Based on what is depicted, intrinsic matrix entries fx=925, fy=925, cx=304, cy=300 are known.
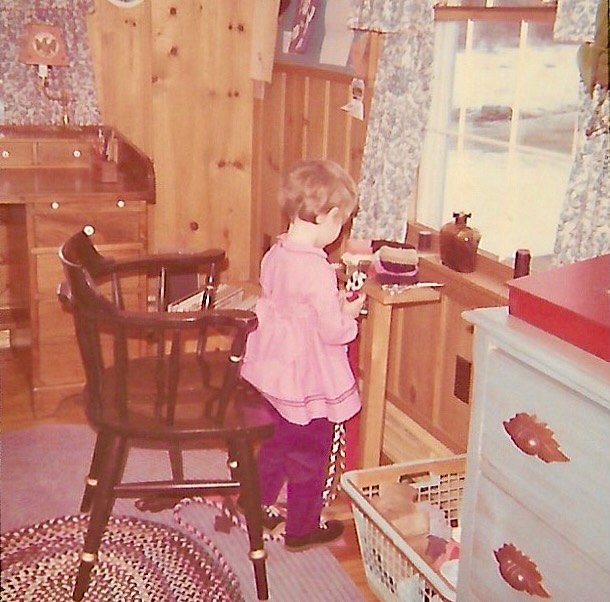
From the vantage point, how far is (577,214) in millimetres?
2201

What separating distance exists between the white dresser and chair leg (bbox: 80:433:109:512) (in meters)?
0.99

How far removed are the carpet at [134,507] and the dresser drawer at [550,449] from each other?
935 mm

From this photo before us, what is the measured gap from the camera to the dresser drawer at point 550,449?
1.50 metres

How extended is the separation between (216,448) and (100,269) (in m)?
1.04

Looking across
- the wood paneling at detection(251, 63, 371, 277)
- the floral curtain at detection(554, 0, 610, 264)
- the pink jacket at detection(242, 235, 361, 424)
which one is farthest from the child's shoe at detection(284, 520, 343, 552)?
the wood paneling at detection(251, 63, 371, 277)

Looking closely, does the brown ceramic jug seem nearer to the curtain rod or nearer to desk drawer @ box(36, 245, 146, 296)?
the curtain rod

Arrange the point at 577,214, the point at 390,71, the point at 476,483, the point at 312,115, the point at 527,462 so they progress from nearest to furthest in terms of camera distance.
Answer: the point at 527,462 → the point at 476,483 → the point at 577,214 → the point at 390,71 → the point at 312,115

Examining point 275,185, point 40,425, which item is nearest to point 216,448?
Answer: point 40,425

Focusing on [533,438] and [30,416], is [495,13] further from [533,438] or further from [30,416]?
[30,416]

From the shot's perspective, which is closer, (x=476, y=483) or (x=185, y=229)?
(x=476, y=483)

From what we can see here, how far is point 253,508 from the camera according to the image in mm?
2430

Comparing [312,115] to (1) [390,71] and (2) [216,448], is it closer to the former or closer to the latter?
(1) [390,71]

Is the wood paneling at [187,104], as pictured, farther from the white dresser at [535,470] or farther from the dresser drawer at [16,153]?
the white dresser at [535,470]

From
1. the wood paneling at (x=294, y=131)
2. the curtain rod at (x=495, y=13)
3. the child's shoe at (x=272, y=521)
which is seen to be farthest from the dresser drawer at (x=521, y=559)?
the wood paneling at (x=294, y=131)
